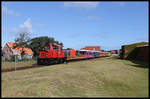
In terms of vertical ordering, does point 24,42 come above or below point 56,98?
above

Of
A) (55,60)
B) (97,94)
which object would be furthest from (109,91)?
(55,60)

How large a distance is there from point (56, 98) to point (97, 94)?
77.7 inches

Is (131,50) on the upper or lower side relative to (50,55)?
upper

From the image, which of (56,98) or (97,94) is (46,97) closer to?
(56,98)

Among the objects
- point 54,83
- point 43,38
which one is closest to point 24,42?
point 43,38

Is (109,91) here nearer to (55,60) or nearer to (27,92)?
(27,92)

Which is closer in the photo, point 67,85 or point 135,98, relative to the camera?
point 135,98

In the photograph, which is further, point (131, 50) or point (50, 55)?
point (131, 50)

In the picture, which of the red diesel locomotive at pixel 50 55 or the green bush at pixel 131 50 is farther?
the green bush at pixel 131 50

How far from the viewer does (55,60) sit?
24672mm

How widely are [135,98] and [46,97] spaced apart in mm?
3803

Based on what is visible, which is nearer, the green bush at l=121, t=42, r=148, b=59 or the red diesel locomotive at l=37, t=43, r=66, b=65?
the red diesel locomotive at l=37, t=43, r=66, b=65

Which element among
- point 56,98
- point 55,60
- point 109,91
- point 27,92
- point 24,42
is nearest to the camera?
point 56,98

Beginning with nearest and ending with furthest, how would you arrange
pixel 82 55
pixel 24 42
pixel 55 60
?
1. pixel 55 60
2. pixel 82 55
3. pixel 24 42
